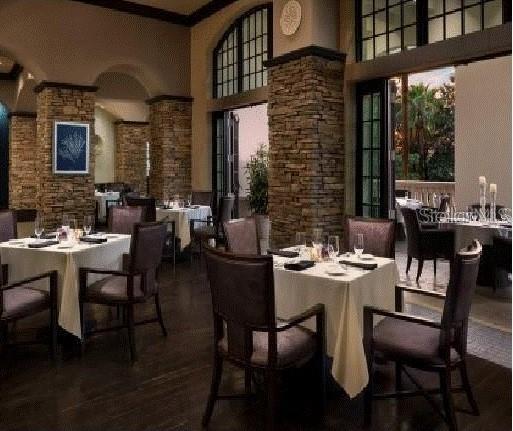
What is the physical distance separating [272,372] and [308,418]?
0.47m

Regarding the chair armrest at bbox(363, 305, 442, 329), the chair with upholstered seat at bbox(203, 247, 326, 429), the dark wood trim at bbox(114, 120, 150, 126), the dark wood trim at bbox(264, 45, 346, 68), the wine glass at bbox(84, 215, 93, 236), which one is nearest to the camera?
the chair with upholstered seat at bbox(203, 247, 326, 429)

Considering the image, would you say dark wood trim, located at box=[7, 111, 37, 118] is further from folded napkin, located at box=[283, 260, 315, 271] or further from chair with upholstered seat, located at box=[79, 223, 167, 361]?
folded napkin, located at box=[283, 260, 315, 271]

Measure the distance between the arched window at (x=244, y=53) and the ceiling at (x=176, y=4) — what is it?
28.9 inches

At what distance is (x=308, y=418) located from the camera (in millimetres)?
2625

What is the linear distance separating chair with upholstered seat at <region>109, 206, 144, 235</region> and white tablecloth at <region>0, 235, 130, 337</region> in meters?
0.97

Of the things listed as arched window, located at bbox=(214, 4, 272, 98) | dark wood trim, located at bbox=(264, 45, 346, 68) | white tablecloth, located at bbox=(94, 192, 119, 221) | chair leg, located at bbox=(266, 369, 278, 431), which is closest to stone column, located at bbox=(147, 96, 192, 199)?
arched window, located at bbox=(214, 4, 272, 98)

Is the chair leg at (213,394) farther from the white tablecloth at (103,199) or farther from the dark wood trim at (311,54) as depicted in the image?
the white tablecloth at (103,199)

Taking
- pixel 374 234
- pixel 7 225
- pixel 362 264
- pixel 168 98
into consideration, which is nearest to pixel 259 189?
pixel 168 98

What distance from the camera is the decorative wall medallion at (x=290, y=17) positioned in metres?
6.49

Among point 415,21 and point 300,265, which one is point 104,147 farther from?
point 300,265

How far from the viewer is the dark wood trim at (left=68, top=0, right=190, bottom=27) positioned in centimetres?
869

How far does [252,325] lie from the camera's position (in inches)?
92.7

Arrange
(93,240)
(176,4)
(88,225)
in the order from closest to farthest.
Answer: (93,240), (88,225), (176,4)

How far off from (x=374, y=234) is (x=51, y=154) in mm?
6387
